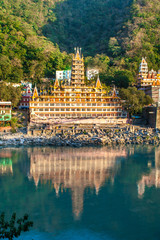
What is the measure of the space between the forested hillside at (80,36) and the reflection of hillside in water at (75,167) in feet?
92.8

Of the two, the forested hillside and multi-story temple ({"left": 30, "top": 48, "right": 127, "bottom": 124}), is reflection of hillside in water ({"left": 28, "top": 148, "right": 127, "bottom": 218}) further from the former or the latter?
the forested hillside

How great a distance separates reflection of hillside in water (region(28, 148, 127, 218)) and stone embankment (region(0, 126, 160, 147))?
9.15 ft

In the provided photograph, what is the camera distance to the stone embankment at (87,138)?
3950cm

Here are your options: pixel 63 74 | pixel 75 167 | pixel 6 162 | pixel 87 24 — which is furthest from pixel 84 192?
pixel 87 24

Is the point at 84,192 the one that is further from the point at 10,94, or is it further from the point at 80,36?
the point at 80,36

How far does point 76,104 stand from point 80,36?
53269mm

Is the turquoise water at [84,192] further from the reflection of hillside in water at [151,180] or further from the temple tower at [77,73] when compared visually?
the temple tower at [77,73]

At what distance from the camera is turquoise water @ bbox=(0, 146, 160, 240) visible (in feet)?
57.2

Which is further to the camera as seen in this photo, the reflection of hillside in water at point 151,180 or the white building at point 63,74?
the white building at point 63,74

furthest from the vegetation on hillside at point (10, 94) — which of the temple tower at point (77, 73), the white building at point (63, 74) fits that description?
the white building at point (63, 74)

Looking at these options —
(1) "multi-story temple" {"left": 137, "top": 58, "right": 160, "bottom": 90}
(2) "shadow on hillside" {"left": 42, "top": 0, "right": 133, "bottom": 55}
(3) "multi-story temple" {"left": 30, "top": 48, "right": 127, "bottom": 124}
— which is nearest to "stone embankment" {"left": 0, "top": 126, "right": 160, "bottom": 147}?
(3) "multi-story temple" {"left": 30, "top": 48, "right": 127, "bottom": 124}

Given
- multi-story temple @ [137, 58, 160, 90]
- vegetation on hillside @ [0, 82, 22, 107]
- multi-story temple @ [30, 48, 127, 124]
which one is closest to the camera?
vegetation on hillside @ [0, 82, 22, 107]

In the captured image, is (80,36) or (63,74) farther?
(80,36)

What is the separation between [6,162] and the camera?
31.4m
